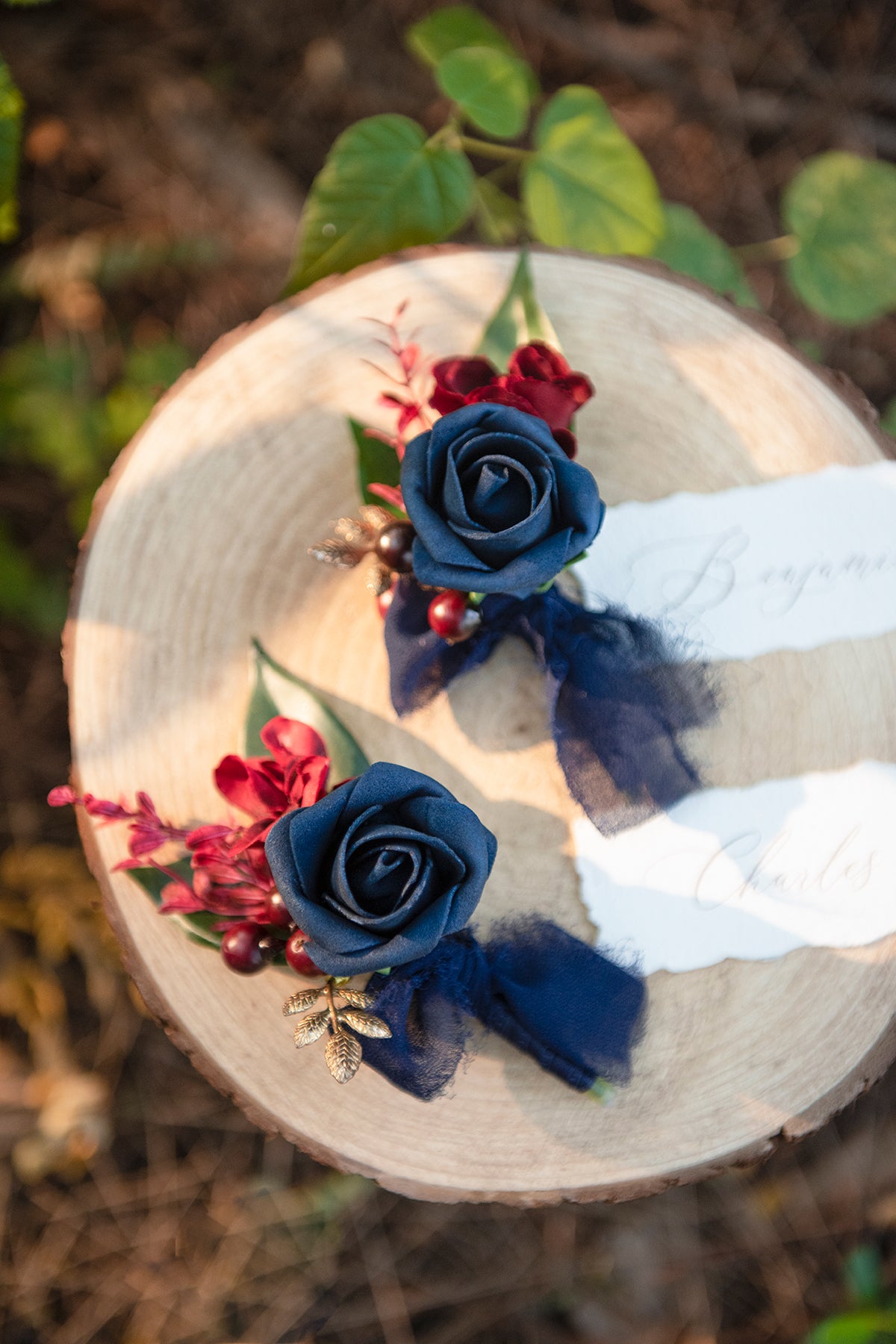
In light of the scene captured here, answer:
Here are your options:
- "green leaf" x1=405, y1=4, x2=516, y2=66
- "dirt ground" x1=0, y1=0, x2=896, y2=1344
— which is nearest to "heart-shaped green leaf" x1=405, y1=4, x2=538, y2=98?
"green leaf" x1=405, y1=4, x2=516, y2=66

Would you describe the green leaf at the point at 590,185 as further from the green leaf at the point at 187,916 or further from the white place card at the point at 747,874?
the green leaf at the point at 187,916

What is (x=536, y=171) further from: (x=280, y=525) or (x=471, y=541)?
(x=471, y=541)

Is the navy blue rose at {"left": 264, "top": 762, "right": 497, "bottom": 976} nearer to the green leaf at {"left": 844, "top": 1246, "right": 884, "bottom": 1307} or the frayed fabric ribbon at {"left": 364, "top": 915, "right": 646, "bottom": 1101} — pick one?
the frayed fabric ribbon at {"left": 364, "top": 915, "right": 646, "bottom": 1101}

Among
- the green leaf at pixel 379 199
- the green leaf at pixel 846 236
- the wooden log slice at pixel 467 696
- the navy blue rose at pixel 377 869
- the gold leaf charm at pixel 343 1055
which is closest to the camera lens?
the navy blue rose at pixel 377 869

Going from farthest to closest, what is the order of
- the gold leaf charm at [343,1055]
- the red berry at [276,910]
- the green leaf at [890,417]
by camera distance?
the green leaf at [890,417] < the red berry at [276,910] < the gold leaf charm at [343,1055]

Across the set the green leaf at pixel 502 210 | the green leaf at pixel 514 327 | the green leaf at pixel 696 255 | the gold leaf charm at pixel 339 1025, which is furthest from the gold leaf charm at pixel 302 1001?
the green leaf at pixel 502 210

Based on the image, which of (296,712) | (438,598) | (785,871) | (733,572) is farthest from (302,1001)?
(733,572)

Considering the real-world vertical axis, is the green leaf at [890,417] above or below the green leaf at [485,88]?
below
